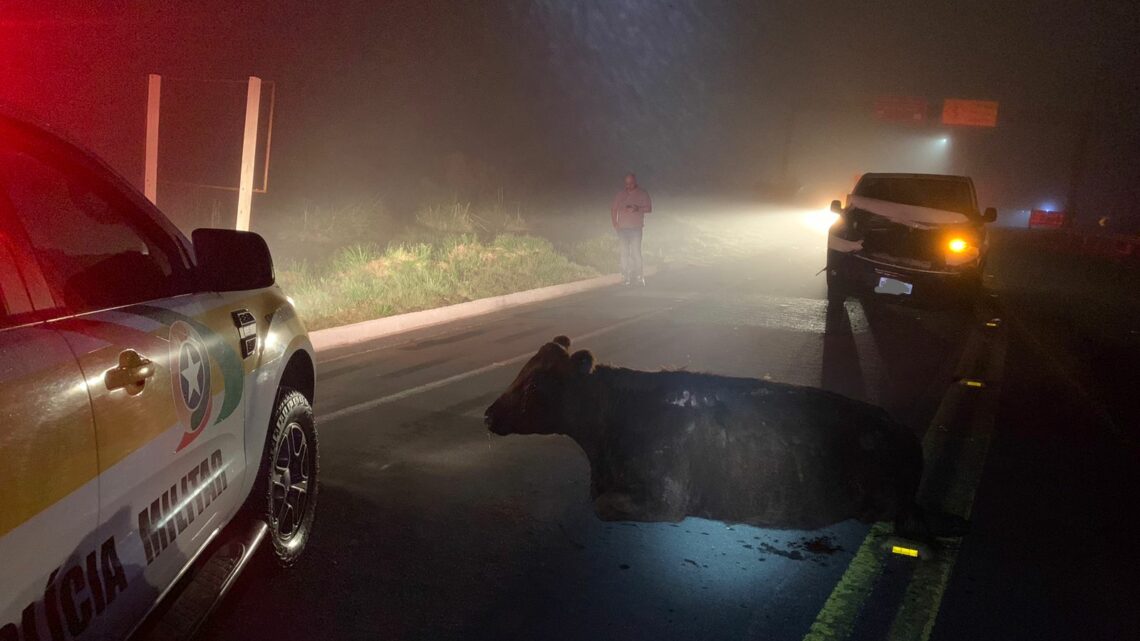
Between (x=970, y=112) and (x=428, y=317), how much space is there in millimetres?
55365

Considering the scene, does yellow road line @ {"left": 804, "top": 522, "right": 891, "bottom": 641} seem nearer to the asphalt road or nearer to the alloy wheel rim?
the asphalt road

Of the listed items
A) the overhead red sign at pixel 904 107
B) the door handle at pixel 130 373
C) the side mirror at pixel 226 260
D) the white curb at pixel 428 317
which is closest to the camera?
the door handle at pixel 130 373

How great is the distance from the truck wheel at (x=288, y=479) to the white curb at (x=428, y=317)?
14.2 ft

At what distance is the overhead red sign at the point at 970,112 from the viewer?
188 ft

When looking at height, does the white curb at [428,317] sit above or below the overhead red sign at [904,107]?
below

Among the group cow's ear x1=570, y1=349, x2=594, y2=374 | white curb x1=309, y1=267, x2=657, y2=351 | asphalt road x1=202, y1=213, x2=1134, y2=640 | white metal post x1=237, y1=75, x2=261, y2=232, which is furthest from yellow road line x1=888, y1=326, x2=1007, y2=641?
white metal post x1=237, y1=75, x2=261, y2=232

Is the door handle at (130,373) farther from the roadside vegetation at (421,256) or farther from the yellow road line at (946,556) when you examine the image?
the roadside vegetation at (421,256)

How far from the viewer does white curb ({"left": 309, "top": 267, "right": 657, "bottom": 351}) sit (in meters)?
10.1

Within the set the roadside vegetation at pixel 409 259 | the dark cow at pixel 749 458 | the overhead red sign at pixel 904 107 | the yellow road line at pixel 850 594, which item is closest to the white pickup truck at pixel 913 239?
the roadside vegetation at pixel 409 259

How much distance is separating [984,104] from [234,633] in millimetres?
62475

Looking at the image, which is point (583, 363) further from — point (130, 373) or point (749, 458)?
point (130, 373)

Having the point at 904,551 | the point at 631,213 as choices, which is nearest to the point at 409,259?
the point at 631,213

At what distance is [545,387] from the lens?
4965 millimetres

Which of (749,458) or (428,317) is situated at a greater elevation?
(749,458)
